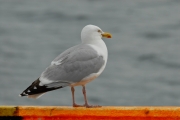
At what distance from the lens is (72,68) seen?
17.5 feet

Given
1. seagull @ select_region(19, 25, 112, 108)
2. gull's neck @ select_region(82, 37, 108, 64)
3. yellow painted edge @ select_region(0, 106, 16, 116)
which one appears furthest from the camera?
gull's neck @ select_region(82, 37, 108, 64)

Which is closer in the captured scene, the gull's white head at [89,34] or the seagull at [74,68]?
the seagull at [74,68]

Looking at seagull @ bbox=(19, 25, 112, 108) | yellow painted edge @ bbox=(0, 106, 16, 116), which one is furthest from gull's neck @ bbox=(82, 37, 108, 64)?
yellow painted edge @ bbox=(0, 106, 16, 116)

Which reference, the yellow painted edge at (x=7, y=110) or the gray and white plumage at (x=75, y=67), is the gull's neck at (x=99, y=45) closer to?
the gray and white plumage at (x=75, y=67)

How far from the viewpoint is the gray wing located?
→ 17.4 ft

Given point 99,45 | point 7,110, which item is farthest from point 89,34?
point 7,110

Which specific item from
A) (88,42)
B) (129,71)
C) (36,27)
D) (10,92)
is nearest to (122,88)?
(129,71)

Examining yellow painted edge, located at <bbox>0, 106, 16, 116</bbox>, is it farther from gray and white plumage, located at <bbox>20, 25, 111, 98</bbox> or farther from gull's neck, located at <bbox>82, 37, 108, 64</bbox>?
gull's neck, located at <bbox>82, 37, 108, 64</bbox>

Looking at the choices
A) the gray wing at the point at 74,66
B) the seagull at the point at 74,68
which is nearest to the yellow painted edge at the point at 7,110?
the seagull at the point at 74,68

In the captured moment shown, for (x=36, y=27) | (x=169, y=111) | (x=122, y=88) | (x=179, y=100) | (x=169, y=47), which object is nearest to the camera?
(x=169, y=111)

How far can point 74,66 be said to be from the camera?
536 centimetres

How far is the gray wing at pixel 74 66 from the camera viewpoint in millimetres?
5289

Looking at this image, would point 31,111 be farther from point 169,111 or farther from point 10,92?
point 10,92

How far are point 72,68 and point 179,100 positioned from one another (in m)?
11.1
